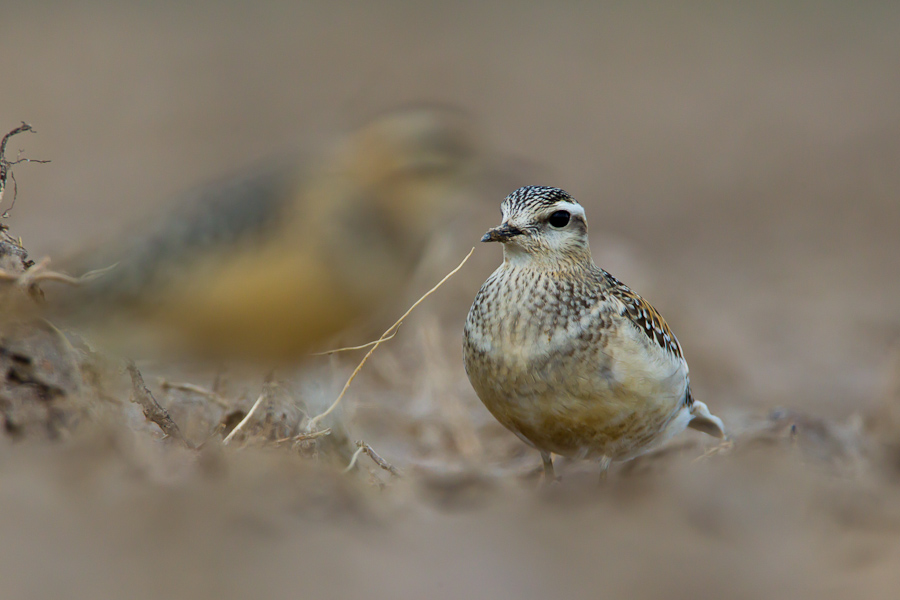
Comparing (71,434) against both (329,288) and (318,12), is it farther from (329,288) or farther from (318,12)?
(318,12)

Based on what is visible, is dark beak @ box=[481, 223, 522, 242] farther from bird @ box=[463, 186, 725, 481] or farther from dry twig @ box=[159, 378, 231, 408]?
dry twig @ box=[159, 378, 231, 408]

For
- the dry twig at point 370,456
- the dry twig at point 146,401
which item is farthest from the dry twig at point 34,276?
the dry twig at point 370,456

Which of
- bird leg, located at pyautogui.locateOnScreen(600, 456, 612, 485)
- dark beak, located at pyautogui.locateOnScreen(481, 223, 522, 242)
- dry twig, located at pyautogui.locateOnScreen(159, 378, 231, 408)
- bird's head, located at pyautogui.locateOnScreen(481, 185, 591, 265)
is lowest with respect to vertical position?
dry twig, located at pyautogui.locateOnScreen(159, 378, 231, 408)

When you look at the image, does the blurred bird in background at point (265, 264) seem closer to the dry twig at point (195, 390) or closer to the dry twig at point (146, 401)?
the dry twig at point (195, 390)

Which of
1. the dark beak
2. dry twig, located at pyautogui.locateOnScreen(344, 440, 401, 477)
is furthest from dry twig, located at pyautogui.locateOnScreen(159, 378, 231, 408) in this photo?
the dark beak

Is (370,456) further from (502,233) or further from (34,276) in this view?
(34,276)

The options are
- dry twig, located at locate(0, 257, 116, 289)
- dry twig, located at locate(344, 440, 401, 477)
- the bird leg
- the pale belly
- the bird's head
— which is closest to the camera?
dry twig, located at locate(0, 257, 116, 289)

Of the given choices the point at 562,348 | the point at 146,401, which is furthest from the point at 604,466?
the point at 146,401

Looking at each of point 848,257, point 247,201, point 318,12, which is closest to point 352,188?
point 247,201
